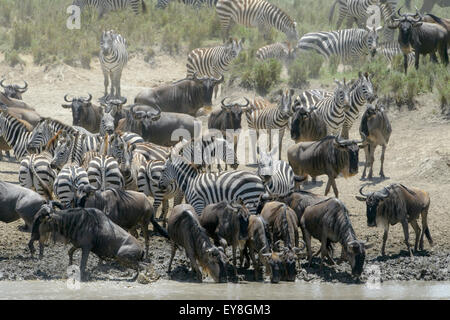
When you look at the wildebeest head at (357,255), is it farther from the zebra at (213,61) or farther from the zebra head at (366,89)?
the zebra at (213,61)

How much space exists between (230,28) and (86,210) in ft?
48.8

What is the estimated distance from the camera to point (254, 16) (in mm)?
28500

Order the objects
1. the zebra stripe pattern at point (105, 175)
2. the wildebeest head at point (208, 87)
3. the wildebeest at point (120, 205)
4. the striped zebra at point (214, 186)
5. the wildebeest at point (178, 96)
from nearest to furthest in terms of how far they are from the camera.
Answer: the wildebeest at point (120, 205), the striped zebra at point (214, 186), the zebra stripe pattern at point (105, 175), the wildebeest head at point (208, 87), the wildebeest at point (178, 96)

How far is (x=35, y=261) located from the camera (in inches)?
592

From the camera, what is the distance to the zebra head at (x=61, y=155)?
17.3 meters

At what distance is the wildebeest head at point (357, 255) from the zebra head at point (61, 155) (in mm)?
5236

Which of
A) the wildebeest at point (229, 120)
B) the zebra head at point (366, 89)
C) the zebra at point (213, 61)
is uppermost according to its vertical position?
the zebra at point (213, 61)

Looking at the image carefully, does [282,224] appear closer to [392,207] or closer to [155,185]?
[392,207]

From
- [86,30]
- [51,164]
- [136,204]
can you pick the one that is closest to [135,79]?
[86,30]

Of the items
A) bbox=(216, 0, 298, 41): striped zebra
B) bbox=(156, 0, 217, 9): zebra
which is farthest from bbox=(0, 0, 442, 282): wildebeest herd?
bbox=(156, 0, 217, 9): zebra

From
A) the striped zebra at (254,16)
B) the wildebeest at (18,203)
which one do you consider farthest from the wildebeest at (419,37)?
the wildebeest at (18,203)

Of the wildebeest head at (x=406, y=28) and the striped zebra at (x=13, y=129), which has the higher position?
the wildebeest head at (x=406, y=28)

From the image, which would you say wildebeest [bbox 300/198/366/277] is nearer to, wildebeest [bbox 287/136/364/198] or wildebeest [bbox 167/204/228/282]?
wildebeest [bbox 167/204/228/282]

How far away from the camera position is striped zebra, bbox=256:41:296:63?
1025 inches
